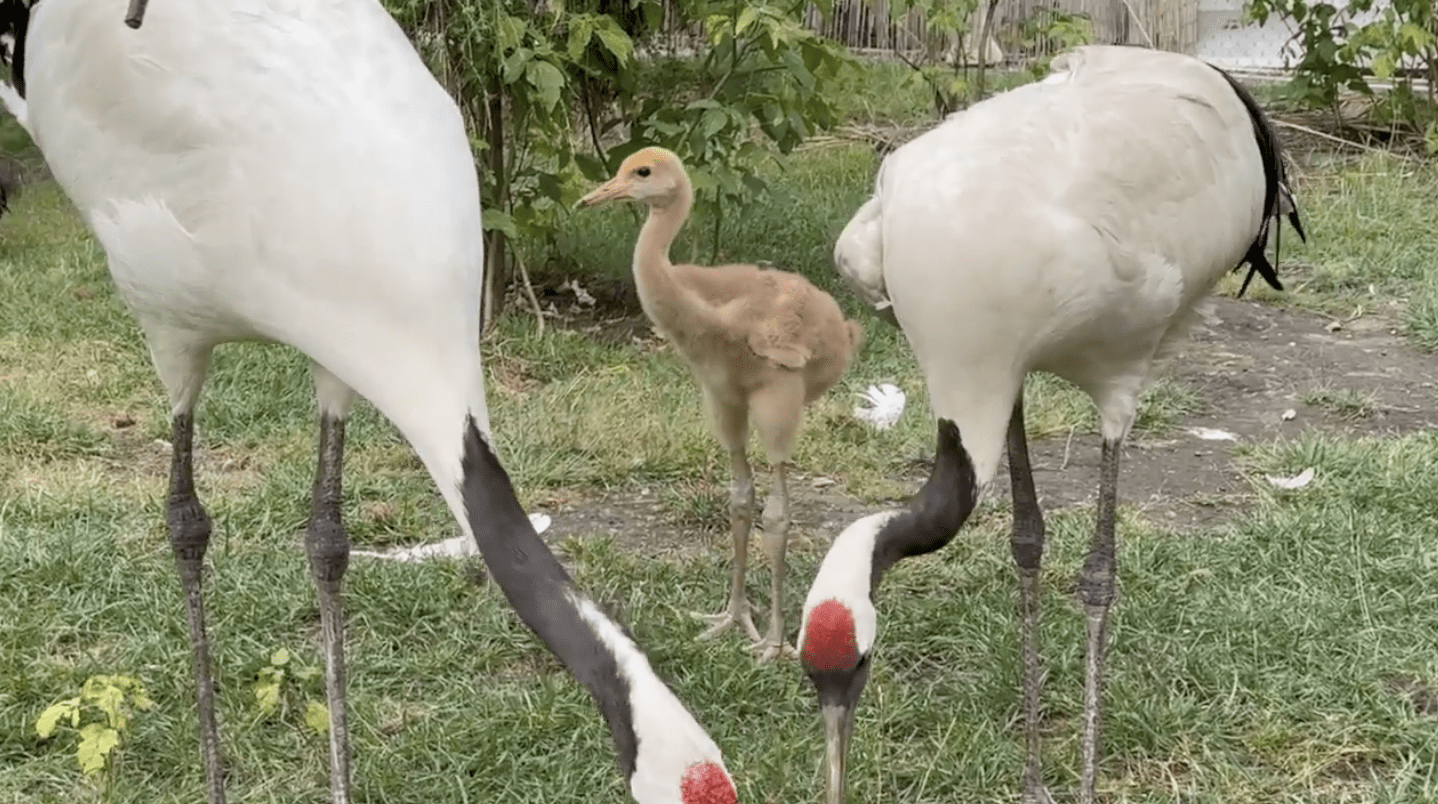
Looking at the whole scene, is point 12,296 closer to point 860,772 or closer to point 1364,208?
point 860,772

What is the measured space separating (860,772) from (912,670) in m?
0.54

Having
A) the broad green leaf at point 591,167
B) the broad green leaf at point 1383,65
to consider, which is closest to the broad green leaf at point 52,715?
the broad green leaf at point 591,167

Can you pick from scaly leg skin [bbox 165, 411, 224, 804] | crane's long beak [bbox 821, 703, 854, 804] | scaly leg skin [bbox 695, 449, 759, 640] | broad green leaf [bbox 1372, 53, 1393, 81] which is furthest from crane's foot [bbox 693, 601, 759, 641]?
broad green leaf [bbox 1372, 53, 1393, 81]

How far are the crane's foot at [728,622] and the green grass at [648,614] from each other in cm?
6

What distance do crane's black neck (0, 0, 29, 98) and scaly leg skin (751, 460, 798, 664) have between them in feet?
6.45

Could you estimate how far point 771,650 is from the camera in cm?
401

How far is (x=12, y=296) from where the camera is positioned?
680 cm

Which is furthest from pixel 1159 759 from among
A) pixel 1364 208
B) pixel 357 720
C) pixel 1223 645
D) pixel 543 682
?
pixel 1364 208

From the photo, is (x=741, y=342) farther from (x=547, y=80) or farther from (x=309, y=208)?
(x=547, y=80)

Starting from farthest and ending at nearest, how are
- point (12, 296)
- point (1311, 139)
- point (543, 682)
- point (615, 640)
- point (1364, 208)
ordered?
point (1311, 139), point (1364, 208), point (12, 296), point (543, 682), point (615, 640)

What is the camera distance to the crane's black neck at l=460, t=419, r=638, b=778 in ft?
8.11

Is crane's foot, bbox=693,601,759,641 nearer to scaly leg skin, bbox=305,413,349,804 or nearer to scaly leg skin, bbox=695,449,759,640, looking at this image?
scaly leg skin, bbox=695,449,759,640

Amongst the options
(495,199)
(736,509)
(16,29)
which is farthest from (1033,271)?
(495,199)

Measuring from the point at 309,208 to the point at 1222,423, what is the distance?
3661mm
